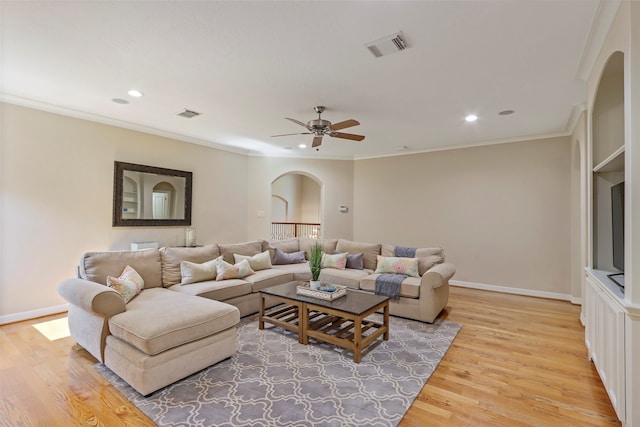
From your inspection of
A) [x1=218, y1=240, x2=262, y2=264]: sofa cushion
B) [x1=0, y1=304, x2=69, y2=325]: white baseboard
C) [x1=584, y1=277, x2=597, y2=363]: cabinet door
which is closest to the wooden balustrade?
[x1=218, y1=240, x2=262, y2=264]: sofa cushion

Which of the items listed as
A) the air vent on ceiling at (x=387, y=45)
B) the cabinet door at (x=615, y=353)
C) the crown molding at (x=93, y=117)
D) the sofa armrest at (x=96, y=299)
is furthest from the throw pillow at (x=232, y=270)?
the cabinet door at (x=615, y=353)

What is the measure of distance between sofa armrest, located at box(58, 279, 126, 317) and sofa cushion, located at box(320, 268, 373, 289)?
272cm

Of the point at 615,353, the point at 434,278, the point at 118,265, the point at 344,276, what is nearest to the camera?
the point at 615,353

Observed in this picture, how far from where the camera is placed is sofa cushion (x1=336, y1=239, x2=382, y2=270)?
16.7ft

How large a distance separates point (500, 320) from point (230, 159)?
5440 mm

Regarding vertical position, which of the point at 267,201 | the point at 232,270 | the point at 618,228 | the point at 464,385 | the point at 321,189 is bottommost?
the point at 464,385

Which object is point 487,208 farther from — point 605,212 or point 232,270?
point 232,270

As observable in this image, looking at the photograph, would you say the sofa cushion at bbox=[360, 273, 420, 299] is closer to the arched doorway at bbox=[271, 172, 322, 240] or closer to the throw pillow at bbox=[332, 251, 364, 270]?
the throw pillow at bbox=[332, 251, 364, 270]

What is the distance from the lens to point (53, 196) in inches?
162

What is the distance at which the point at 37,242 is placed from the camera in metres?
4.00

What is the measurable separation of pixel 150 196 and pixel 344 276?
134 inches

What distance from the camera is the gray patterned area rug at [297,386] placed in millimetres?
2100

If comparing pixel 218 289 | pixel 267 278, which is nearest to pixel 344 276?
pixel 267 278

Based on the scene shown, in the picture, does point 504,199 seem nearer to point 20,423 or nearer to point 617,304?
point 617,304
